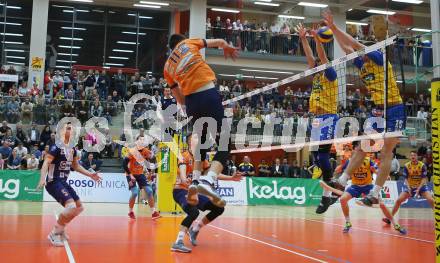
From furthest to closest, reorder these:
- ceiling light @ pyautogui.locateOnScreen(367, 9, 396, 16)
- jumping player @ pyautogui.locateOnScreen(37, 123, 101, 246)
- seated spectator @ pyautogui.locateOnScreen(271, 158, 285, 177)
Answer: ceiling light @ pyautogui.locateOnScreen(367, 9, 396, 16) → seated spectator @ pyautogui.locateOnScreen(271, 158, 285, 177) → jumping player @ pyautogui.locateOnScreen(37, 123, 101, 246)

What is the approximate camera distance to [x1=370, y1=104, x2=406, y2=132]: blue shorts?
7.18 metres

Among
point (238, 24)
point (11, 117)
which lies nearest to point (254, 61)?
point (238, 24)

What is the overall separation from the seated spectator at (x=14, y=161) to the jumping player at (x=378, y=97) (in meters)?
14.0

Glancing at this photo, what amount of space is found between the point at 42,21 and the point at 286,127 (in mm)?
14965

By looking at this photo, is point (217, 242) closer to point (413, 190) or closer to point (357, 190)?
point (357, 190)

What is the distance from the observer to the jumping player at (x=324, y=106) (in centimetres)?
845

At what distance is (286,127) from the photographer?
1819 centimetres

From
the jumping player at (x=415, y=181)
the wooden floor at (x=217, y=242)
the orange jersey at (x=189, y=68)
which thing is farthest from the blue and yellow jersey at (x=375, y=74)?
the jumping player at (x=415, y=181)

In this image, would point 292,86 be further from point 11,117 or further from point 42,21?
point 11,117

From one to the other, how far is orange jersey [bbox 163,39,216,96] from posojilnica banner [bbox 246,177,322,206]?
13809 millimetres

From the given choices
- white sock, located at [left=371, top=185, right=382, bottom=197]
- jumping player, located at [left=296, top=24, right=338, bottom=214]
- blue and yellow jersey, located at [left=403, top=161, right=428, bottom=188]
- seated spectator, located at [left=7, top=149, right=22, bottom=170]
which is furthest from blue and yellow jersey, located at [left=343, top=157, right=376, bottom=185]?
seated spectator, located at [left=7, top=149, right=22, bottom=170]

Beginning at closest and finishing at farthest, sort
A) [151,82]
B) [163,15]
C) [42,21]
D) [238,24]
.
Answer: [151,82], [42,21], [238,24], [163,15]

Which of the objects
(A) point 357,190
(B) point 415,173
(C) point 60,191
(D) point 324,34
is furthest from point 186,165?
(B) point 415,173

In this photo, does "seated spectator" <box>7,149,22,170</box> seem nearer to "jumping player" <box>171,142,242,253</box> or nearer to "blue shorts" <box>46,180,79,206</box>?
"blue shorts" <box>46,180,79,206</box>
